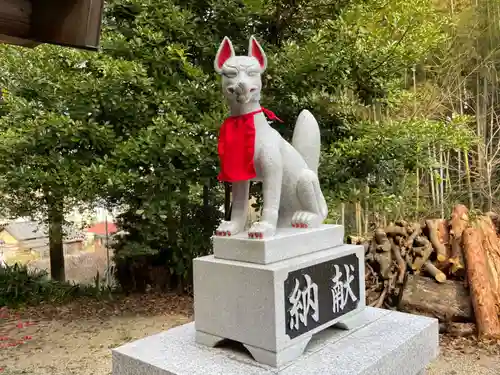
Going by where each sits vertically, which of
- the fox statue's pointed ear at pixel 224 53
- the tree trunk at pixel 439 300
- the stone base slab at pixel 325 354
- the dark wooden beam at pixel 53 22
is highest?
the dark wooden beam at pixel 53 22

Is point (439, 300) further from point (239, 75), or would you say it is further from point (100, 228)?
point (100, 228)

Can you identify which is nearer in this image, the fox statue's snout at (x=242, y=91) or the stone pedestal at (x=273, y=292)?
the stone pedestal at (x=273, y=292)

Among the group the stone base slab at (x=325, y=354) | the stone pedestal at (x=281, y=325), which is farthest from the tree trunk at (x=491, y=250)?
the stone pedestal at (x=281, y=325)

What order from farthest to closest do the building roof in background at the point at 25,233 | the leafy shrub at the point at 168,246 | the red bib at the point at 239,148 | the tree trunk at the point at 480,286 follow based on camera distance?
the building roof in background at the point at 25,233 → the leafy shrub at the point at 168,246 → the tree trunk at the point at 480,286 → the red bib at the point at 239,148

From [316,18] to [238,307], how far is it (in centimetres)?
423

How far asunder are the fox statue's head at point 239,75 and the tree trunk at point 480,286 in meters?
3.08

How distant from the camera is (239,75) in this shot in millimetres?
2047

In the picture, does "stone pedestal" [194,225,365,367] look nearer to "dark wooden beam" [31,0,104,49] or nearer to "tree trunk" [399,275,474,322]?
"dark wooden beam" [31,0,104,49]

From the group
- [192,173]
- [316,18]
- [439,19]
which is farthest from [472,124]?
[192,173]

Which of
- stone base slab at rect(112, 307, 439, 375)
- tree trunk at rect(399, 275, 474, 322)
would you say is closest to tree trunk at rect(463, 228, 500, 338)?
tree trunk at rect(399, 275, 474, 322)

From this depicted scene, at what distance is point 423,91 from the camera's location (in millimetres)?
7238

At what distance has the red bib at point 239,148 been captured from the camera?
2127mm

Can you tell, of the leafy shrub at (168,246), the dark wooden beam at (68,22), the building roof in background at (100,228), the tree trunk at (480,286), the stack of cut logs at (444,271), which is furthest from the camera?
the building roof in background at (100,228)

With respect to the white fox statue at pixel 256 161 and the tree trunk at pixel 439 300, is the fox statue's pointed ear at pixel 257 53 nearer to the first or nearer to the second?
the white fox statue at pixel 256 161
